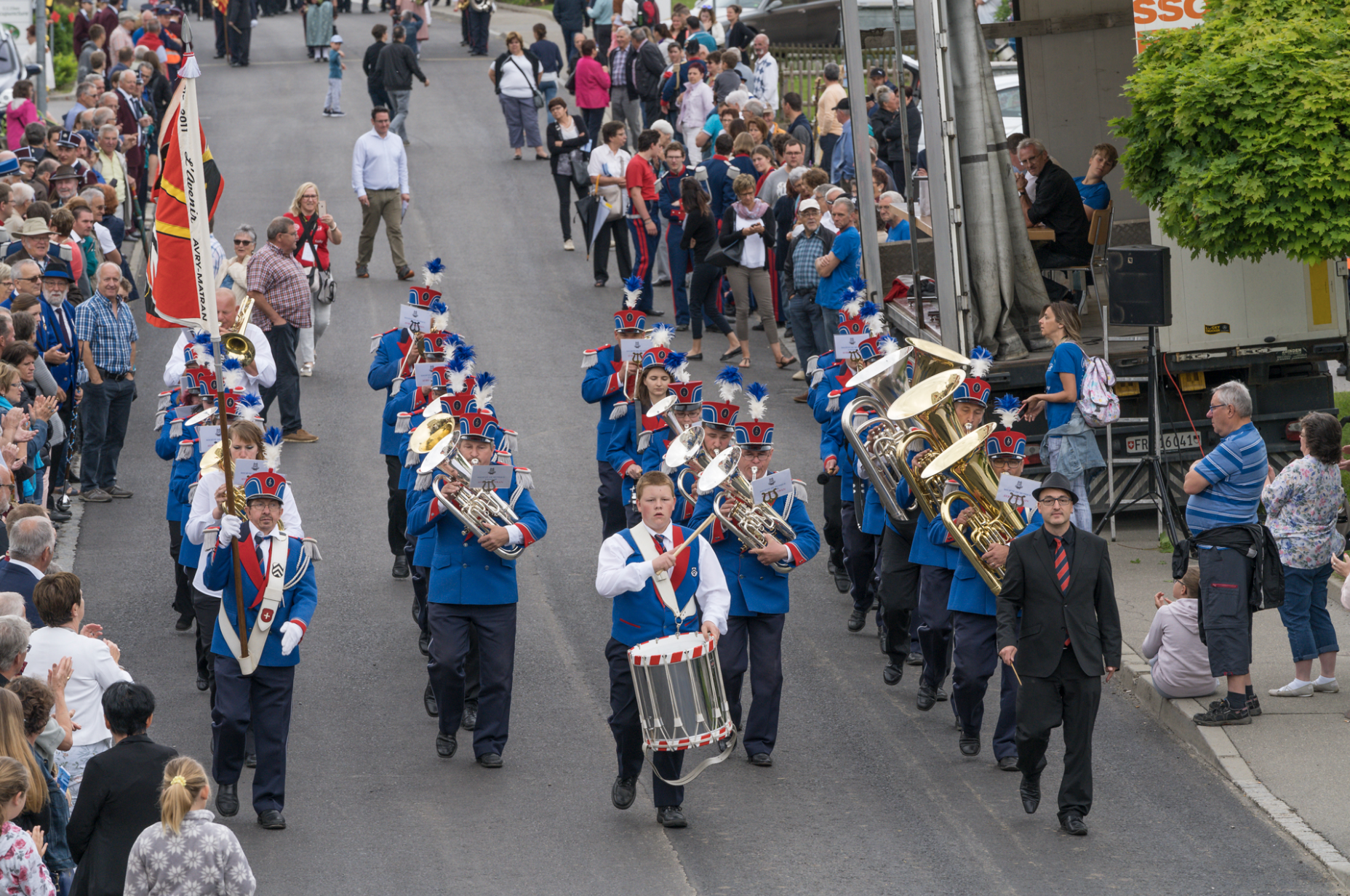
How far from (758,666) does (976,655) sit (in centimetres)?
118

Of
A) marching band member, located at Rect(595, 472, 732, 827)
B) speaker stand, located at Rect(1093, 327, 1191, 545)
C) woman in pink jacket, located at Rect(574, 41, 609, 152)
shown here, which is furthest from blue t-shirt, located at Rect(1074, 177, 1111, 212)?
woman in pink jacket, located at Rect(574, 41, 609, 152)

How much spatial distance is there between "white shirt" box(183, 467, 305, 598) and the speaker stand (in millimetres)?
6185

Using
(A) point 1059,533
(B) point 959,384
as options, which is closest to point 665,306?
(B) point 959,384

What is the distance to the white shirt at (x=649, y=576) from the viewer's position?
25.7ft

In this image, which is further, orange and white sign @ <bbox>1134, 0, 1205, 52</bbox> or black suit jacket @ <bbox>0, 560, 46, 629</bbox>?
orange and white sign @ <bbox>1134, 0, 1205, 52</bbox>

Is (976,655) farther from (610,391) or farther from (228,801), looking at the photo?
(228,801)

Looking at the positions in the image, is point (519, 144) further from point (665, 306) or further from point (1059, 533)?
point (1059, 533)

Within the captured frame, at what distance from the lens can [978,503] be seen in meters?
8.94

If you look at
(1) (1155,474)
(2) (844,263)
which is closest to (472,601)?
(1) (1155,474)

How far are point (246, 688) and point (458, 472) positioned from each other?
1589mm

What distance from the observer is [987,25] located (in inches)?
653

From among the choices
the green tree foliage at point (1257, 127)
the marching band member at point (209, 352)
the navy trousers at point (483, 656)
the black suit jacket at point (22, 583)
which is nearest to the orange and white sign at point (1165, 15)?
the green tree foliage at point (1257, 127)

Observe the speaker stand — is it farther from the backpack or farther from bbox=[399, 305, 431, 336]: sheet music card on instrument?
bbox=[399, 305, 431, 336]: sheet music card on instrument

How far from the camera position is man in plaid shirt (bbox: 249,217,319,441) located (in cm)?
1438
